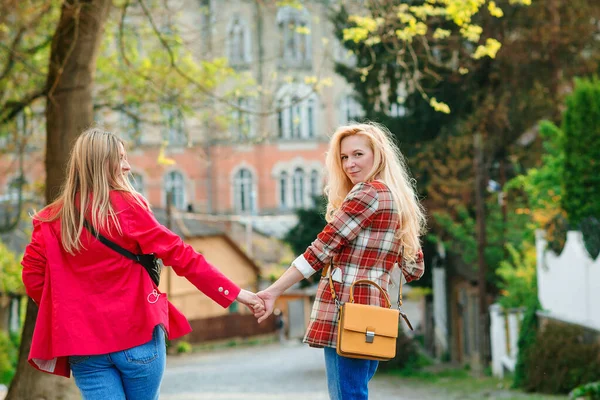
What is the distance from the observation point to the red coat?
15.0 ft

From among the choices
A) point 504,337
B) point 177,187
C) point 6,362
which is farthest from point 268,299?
point 177,187

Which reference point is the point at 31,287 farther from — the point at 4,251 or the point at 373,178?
the point at 4,251

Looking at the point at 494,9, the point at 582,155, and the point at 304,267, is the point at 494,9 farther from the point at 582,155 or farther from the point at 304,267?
the point at 304,267

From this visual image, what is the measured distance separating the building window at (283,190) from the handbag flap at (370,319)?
181ft

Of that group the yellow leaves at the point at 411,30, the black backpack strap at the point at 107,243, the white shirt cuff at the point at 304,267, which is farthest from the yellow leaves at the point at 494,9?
the black backpack strap at the point at 107,243

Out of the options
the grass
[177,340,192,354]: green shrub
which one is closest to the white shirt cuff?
the grass

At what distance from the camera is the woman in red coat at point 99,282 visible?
457 centimetres

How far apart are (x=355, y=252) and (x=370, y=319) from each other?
0.35 metres

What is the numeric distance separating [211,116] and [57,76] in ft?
35.1

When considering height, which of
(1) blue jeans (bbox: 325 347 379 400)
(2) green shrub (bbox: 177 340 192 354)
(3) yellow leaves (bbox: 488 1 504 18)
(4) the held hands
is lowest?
(2) green shrub (bbox: 177 340 192 354)

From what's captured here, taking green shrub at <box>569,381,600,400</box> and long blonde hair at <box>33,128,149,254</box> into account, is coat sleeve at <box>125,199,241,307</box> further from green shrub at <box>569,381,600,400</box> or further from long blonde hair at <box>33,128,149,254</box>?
green shrub at <box>569,381,600,400</box>

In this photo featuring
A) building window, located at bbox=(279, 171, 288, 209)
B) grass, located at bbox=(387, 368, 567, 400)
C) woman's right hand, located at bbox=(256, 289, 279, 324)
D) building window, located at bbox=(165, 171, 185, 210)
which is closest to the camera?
woman's right hand, located at bbox=(256, 289, 279, 324)

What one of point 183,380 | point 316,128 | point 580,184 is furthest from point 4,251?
point 316,128

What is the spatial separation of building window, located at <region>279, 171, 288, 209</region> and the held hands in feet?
178
